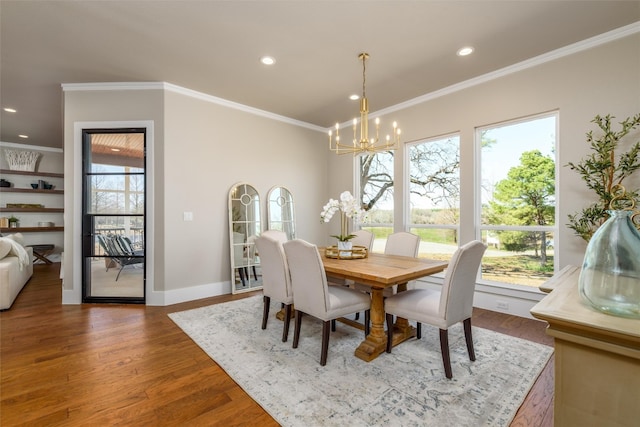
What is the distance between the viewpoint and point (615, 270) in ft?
2.50

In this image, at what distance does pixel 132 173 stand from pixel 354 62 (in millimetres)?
3087

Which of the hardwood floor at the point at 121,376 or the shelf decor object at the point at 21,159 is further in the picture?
the shelf decor object at the point at 21,159

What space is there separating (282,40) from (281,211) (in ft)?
8.76

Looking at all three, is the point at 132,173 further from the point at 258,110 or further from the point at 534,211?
the point at 534,211

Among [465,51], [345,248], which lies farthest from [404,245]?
[465,51]

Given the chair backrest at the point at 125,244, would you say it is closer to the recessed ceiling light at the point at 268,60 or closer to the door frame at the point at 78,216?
the door frame at the point at 78,216

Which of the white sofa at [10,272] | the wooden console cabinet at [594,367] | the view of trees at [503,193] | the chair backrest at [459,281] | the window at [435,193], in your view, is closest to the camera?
the wooden console cabinet at [594,367]

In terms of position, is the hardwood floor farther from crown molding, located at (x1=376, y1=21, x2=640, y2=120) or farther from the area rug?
crown molding, located at (x1=376, y1=21, x2=640, y2=120)

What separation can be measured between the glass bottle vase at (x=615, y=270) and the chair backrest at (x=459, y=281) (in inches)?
43.5

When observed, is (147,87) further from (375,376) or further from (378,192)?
(375,376)

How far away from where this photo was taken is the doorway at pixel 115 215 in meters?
3.65

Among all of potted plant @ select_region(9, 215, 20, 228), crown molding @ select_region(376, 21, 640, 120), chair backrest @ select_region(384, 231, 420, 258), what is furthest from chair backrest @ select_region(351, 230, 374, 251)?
potted plant @ select_region(9, 215, 20, 228)

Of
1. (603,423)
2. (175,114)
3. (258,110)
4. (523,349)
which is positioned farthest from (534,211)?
(175,114)

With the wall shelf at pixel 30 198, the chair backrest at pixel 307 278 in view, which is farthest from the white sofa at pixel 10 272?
the chair backrest at pixel 307 278
